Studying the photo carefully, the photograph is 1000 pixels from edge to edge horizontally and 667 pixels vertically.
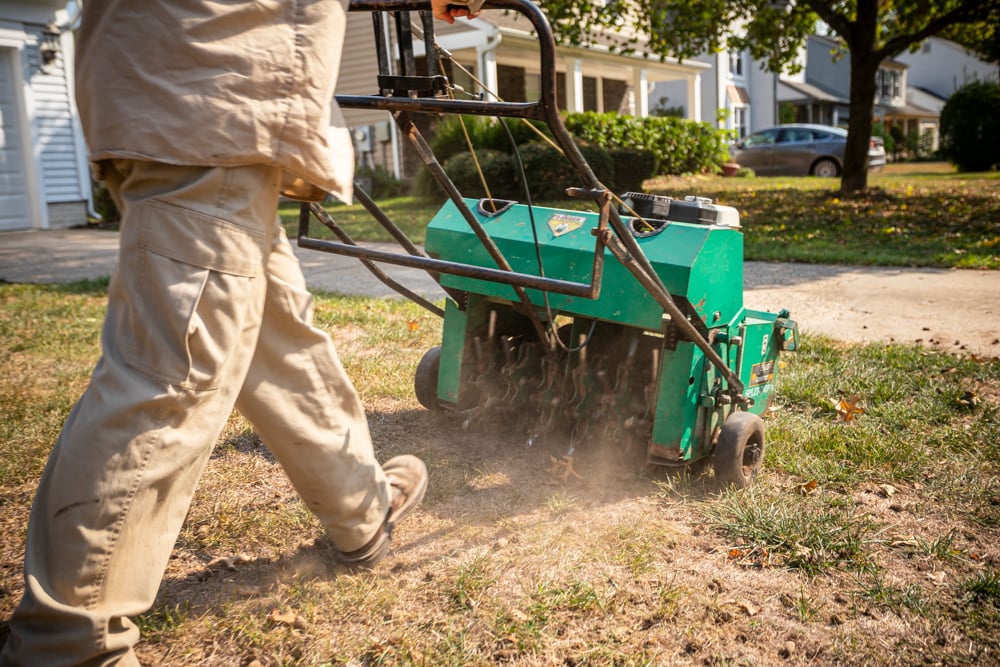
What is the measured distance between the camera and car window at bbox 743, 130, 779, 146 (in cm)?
2412

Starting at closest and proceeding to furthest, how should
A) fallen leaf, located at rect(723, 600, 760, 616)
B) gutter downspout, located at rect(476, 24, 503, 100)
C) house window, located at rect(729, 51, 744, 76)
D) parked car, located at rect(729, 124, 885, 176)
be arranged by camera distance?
1. fallen leaf, located at rect(723, 600, 760, 616)
2. gutter downspout, located at rect(476, 24, 503, 100)
3. parked car, located at rect(729, 124, 885, 176)
4. house window, located at rect(729, 51, 744, 76)

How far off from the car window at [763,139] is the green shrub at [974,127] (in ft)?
16.6

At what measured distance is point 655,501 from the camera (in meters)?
2.90

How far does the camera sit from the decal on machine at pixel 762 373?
10.6 ft

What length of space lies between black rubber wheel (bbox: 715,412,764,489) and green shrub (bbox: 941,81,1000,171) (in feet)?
79.8

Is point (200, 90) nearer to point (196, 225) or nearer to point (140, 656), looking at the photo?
point (196, 225)

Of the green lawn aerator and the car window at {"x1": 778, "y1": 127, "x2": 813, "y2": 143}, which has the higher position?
the car window at {"x1": 778, "y1": 127, "x2": 813, "y2": 143}

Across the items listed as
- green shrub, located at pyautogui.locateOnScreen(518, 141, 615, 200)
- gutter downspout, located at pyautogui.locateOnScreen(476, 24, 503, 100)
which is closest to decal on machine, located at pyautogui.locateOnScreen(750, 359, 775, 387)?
green shrub, located at pyautogui.locateOnScreen(518, 141, 615, 200)

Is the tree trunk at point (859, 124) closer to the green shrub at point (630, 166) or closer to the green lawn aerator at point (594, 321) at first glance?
the green shrub at point (630, 166)

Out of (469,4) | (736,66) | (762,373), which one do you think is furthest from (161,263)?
(736,66)

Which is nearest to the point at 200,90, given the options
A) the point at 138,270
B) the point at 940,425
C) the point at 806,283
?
the point at 138,270

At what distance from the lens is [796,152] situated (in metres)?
23.5

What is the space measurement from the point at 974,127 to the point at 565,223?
971 inches

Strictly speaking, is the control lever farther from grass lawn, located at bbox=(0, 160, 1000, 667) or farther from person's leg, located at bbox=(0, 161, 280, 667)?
grass lawn, located at bbox=(0, 160, 1000, 667)
